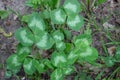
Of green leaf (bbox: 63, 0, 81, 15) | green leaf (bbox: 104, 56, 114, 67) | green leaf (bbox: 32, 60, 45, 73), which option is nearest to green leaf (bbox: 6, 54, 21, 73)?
green leaf (bbox: 32, 60, 45, 73)

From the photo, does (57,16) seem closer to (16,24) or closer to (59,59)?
(59,59)

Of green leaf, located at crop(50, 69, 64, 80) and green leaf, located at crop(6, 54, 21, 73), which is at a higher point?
green leaf, located at crop(6, 54, 21, 73)

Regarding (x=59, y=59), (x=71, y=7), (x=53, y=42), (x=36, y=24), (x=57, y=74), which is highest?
(x=71, y=7)

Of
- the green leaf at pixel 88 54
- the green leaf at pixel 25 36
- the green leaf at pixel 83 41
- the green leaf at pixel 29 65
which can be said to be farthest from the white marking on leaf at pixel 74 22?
the green leaf at pixel 29 65

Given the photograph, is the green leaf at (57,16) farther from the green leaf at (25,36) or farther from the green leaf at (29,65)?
the green leaf at (29,65)

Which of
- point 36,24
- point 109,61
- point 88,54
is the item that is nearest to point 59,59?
point 88,54

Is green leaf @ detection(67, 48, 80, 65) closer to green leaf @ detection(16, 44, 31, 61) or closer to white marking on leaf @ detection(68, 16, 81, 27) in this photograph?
white marking on leaf @ detection(68, 16, 81, 27)

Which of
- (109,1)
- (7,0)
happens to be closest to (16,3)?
(7,0)
